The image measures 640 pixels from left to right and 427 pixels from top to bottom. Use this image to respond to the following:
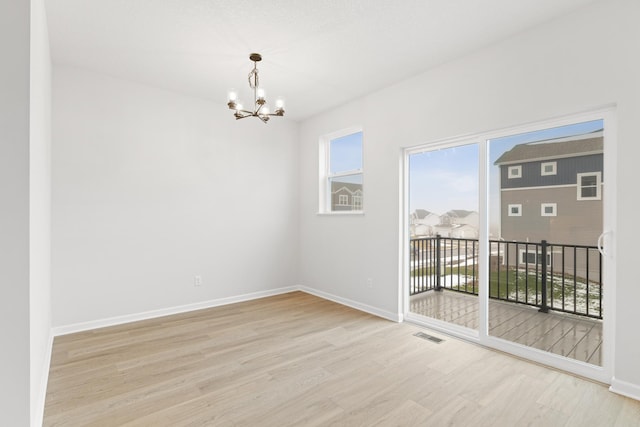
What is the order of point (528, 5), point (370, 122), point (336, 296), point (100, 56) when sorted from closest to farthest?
point (528, 5)
point (100, 56)
point (370, 122)
point (336, 296)

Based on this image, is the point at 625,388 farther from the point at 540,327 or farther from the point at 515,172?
the point at 515,172

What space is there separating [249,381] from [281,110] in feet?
7.83

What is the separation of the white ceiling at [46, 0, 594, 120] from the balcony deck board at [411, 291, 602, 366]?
8.32ft

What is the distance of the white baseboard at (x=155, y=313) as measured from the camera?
3.42m

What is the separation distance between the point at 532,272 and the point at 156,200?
4.20 meters

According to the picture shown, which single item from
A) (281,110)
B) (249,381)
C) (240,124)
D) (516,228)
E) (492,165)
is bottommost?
(249,381)

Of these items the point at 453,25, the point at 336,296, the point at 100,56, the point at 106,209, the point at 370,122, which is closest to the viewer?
the point at 453,25

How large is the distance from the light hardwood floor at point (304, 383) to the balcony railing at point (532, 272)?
647mm

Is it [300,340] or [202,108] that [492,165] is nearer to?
[300,340]

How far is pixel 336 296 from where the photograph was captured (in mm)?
4656

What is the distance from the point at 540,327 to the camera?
3.01m

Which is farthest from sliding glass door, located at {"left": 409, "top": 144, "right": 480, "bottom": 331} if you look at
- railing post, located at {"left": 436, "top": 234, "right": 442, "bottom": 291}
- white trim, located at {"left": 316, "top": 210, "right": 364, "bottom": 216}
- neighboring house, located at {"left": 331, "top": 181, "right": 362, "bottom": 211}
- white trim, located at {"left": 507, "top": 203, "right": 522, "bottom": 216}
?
neighboring house, located at {"left": 331, "top": 181, "right": 362, "bottom": 211}

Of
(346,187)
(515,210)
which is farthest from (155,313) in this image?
(515,210)

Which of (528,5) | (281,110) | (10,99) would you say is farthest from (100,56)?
(528,5)
